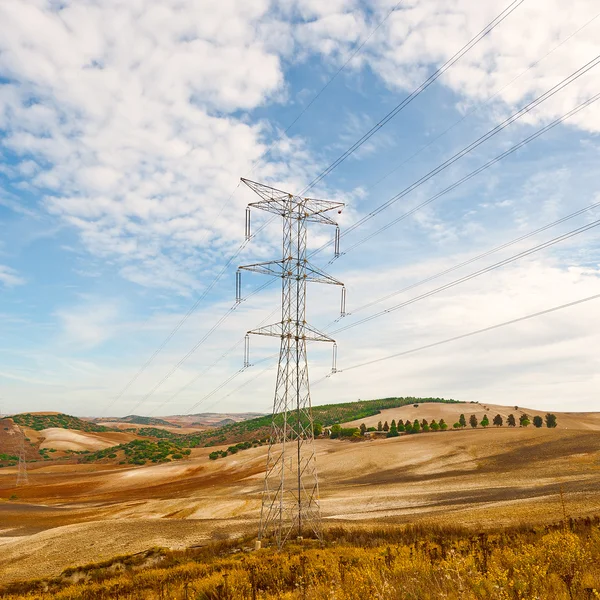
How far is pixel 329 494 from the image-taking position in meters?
47.5

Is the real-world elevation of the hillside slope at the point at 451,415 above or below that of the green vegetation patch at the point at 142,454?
above

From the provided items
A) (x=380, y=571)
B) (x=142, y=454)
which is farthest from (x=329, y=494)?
(x=142, y=454)

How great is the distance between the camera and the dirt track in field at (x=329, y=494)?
2964 cm

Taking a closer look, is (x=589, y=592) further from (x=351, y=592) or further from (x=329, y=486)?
(x=329, y=486)

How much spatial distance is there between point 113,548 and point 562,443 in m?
53.4

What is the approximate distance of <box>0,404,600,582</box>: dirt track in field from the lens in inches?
1167

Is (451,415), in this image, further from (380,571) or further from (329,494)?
(380,571)

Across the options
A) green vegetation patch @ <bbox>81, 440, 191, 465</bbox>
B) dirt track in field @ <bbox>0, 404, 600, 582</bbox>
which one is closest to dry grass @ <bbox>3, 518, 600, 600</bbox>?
dirt track in field @ <bbox>0, 404, 600, 582</bbox>

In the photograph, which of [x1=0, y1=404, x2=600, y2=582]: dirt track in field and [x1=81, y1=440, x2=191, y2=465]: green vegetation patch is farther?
[x1=81, y1=440, x2=191, y2=465]: green vegetation patch

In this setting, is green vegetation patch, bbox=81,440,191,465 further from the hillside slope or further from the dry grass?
the dry grass

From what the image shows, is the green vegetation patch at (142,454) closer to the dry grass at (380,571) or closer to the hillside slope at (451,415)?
the hillside slope at (451,415)

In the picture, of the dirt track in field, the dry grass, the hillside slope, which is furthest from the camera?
the hillside slope

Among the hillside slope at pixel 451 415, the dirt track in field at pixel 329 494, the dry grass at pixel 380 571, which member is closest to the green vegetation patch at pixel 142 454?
the dirt track in field at pixel 329 494

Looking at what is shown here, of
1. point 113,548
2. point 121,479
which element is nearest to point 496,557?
point 113,548
